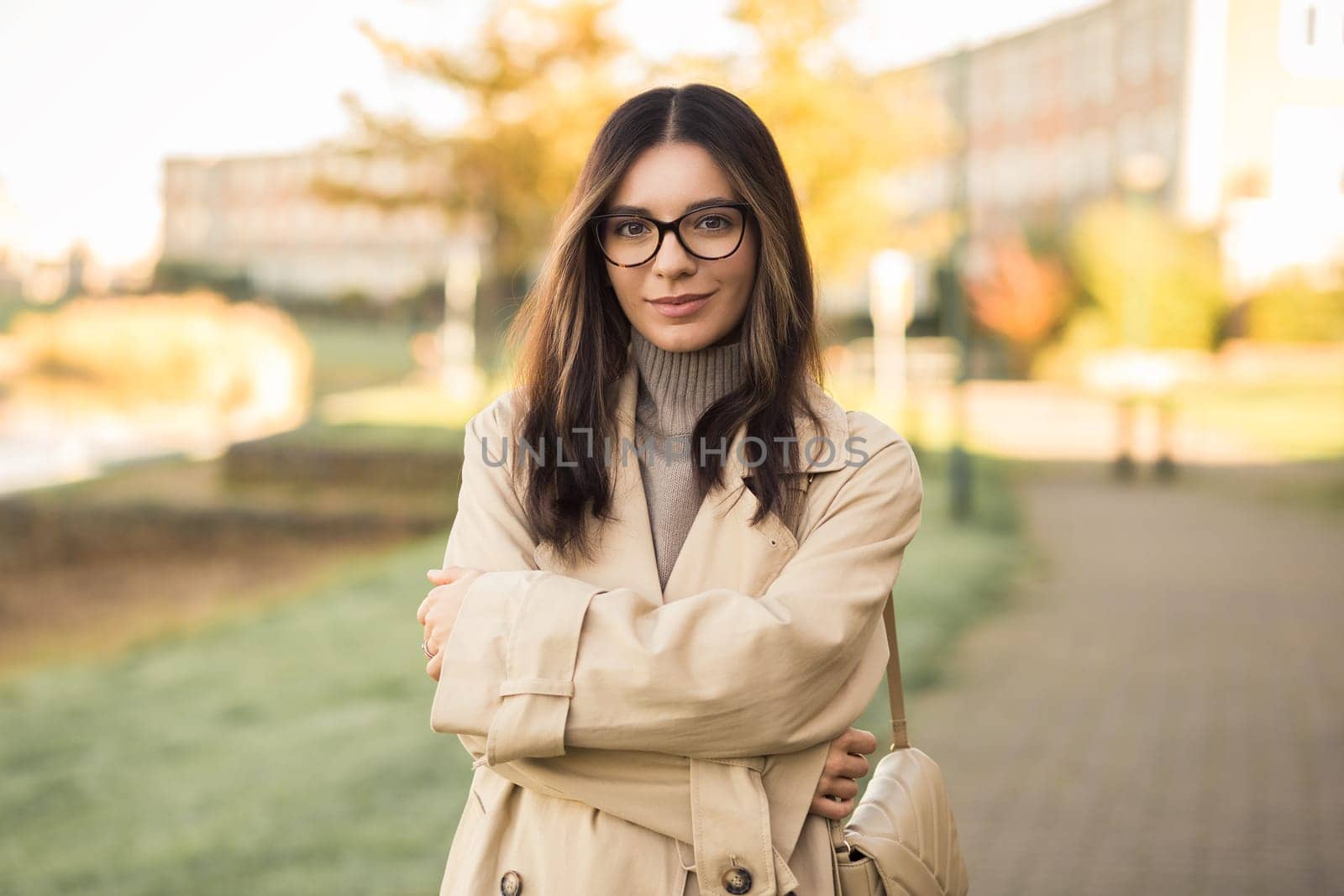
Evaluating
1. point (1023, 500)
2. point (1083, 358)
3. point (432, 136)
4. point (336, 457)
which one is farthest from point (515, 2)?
point (1083, 358)

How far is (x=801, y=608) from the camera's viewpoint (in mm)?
1757

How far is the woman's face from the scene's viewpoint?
1.89 metres

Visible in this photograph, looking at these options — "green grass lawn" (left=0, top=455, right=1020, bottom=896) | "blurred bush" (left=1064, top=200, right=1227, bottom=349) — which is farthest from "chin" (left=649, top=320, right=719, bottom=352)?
"blurred bush" (left=1064, top=200, right=1227, bottom=349)

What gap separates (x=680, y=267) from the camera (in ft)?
6.14

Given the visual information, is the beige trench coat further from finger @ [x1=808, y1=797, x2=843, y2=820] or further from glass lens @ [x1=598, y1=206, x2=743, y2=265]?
glass lens @ [x1=598, y1=206, x2=743, y2=265]

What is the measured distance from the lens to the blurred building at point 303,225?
53.0 ft

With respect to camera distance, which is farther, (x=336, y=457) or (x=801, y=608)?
(x=336, y=457)

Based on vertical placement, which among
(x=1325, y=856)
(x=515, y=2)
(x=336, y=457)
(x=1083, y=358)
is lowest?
(x=1325, y=856)

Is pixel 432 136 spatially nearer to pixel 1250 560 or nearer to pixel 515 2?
pixel 515 2

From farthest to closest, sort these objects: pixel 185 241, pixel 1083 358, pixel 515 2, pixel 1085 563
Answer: pixel 1083 358
pixel 185 241
pixel 515 2
pixel 1085 563

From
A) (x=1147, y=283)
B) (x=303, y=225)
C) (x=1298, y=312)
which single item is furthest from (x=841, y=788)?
(x=1147, y=283)

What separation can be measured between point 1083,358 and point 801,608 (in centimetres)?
3122

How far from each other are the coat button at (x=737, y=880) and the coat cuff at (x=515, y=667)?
28 centimetres

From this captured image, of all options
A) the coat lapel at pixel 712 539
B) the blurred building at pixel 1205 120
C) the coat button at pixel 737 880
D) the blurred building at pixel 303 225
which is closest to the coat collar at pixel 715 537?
the coat lapel at pixel 712 539
